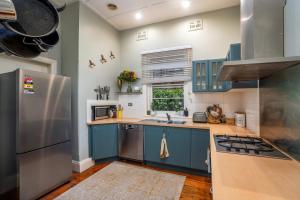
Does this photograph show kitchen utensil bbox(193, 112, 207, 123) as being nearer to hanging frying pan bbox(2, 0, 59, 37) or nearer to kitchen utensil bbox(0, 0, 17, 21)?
hanging frying pan bbox(2, 0, 59, 37)

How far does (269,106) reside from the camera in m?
1.48

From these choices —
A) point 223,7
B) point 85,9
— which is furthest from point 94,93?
point 223,7

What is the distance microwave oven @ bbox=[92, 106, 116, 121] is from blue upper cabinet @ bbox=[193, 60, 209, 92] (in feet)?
6.06

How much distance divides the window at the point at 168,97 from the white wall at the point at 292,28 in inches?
81.3

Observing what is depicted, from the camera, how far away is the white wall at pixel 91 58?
104 inches

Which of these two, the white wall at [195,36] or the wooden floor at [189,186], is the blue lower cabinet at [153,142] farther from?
the white wall at [195,36]

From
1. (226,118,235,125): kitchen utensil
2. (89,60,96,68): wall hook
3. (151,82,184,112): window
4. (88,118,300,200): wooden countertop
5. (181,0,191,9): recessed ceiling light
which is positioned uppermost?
(181,0,191,9): recessed ceiling light

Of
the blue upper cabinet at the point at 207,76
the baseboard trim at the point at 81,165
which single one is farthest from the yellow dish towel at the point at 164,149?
the baseboard trim at the point at 81,165

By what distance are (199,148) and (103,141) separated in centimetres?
174

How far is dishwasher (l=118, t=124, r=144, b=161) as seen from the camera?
2.77m

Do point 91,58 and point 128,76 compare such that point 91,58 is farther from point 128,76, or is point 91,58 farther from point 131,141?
point 131,141

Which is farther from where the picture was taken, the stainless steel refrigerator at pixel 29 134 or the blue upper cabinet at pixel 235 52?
the blue upper cabinet at pixel 235 52

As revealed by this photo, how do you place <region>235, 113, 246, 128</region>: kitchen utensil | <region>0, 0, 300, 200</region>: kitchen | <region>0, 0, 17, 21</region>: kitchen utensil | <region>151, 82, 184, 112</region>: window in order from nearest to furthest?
<region>0, 0, 17, 21</region>: kitchen utensil < <region>0, 0, 300, 200</region>: kitchen < <region>235, 113, 246, 128</region>: kitchen utensil < <region>151, 82, 184, 112</region>: window

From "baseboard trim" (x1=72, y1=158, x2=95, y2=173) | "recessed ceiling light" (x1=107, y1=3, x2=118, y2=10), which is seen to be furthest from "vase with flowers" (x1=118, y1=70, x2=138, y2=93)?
"baseboard trim" (x1=72, y1=158, x2=95, y2=173)
